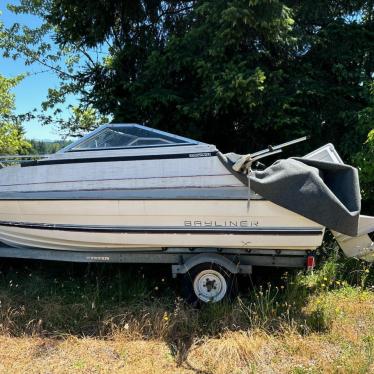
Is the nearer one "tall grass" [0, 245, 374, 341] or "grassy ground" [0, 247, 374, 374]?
"grassy ground" [0, 247, 374, 374]

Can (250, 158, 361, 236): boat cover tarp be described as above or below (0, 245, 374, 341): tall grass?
above

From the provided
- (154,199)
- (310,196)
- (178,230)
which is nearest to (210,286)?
(178,230)

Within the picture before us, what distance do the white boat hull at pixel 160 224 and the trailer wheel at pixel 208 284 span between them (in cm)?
29

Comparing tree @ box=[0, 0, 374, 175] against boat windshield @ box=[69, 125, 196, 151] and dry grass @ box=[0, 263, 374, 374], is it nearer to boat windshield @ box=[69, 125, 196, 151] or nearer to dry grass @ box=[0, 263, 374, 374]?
boat windshield @ box=[69, 125, 196, 151]

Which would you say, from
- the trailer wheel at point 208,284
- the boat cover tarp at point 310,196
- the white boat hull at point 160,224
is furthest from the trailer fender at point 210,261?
the boat cover tarp at point 310,196

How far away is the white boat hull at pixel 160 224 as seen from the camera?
4270 mm

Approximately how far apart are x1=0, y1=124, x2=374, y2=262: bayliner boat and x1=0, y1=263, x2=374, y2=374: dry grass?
56cm

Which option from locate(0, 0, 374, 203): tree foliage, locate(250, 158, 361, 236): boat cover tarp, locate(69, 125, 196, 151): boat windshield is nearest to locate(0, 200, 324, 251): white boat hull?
locate(250, 158, 361, 236): boat cover tarp

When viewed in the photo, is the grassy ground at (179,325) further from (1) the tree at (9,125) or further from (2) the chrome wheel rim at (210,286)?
(1) the tree at (9,125)

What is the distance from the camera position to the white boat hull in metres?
4.27

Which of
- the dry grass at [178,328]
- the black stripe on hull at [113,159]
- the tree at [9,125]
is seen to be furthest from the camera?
the tree at [9,125]

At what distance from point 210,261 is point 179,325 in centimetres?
72

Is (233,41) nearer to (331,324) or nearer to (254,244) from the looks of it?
(254,244)

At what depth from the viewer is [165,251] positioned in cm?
469
